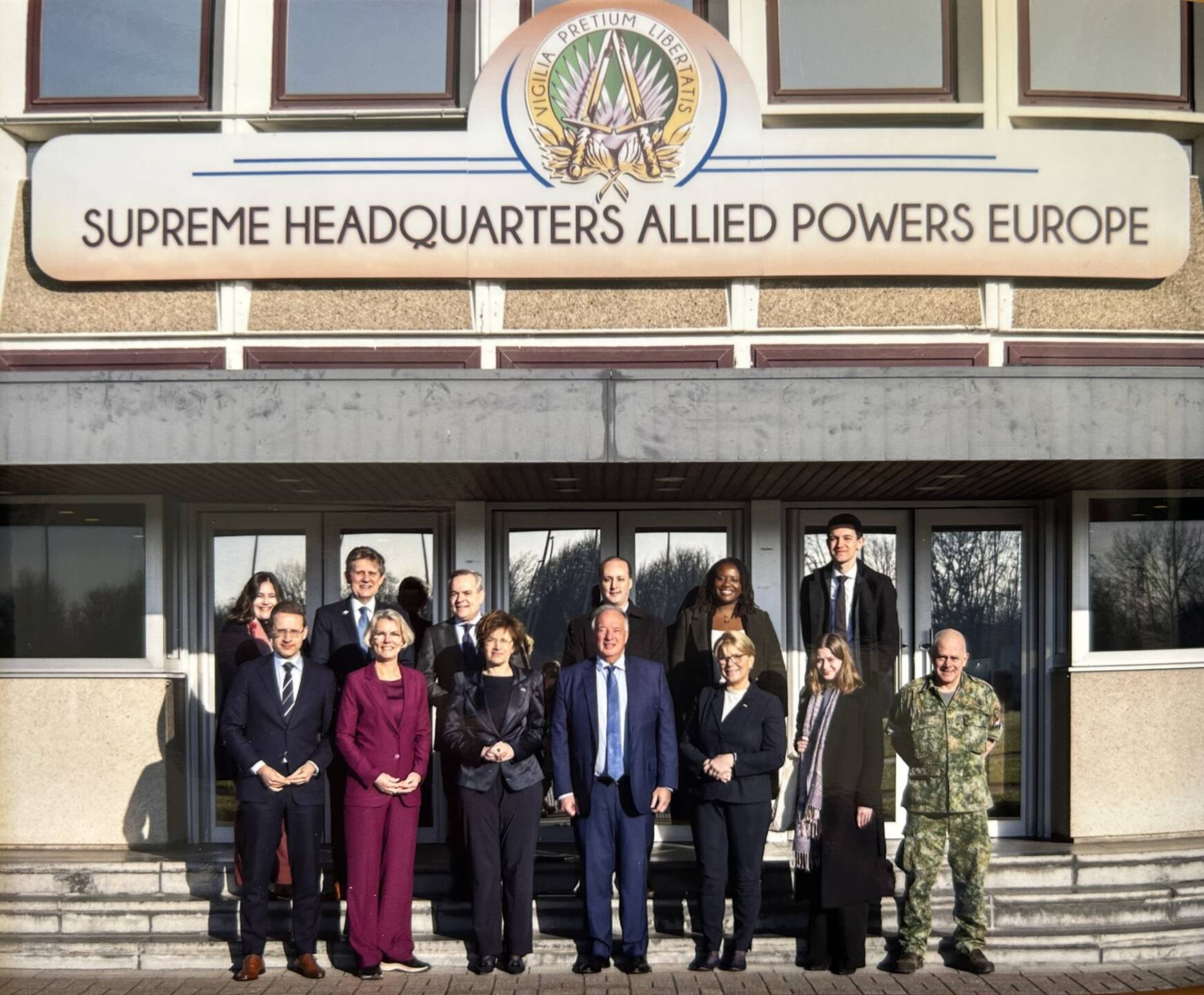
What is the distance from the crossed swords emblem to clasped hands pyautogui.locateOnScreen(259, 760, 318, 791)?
3.73 m

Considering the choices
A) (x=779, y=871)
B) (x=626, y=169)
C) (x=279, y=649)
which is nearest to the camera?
(x=279, y=649)

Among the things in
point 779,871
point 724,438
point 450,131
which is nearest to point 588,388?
point 724,438

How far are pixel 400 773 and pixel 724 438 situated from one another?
229 centimetres

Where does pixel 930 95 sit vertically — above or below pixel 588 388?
above

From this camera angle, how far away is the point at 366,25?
29.2 feet

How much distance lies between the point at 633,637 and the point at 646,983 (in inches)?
67.6

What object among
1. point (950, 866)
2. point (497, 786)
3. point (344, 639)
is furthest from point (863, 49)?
point (497, 786)

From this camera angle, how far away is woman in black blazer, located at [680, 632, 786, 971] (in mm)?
6984

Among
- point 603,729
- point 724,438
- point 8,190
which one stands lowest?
point 603,729

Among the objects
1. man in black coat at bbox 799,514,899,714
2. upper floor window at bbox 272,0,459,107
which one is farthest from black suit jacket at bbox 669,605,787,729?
upper floor window at bbox 272,0,459,107

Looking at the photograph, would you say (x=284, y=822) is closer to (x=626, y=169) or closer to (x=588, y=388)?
(x=588, y=388)

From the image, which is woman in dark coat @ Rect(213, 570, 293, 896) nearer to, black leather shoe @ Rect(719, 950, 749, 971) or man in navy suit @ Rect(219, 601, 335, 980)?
man in navy suit @ Rect(219, 601, 335, 980)

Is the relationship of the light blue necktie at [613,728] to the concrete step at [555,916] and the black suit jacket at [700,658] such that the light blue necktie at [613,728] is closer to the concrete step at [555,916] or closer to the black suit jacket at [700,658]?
the black suit jacket at [700,658]

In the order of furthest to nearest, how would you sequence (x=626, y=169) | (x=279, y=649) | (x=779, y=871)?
(x=626, y=169), (x=779, y=871), (x=279, y=649)
